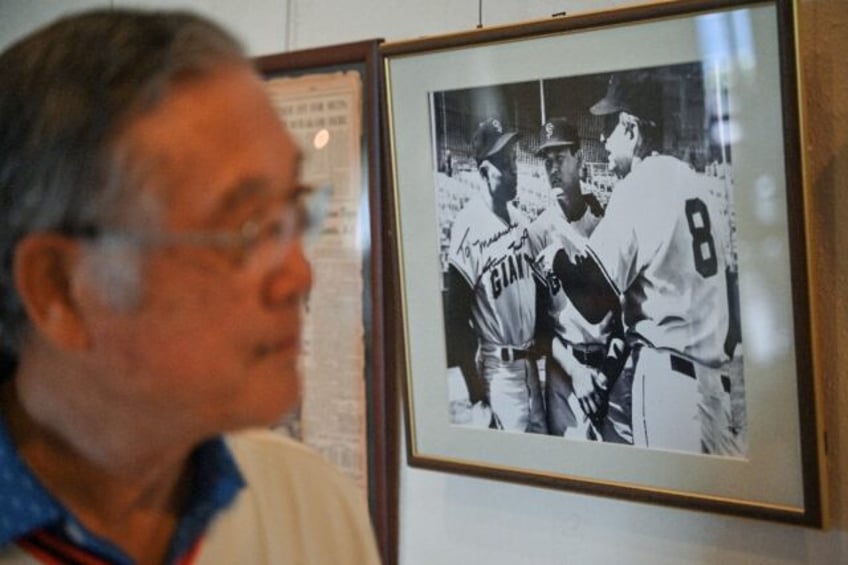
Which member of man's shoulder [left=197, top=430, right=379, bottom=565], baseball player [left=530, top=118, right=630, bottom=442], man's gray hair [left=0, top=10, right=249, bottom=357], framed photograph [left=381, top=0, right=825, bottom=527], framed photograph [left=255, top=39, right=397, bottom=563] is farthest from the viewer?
framed photograph [left=255, top=39, right=397, bottom=563]

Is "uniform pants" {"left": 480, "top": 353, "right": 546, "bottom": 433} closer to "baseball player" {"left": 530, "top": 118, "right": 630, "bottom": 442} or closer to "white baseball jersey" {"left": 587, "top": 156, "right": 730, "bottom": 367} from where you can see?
"baseball player" {"left": 530, "top": 118, "right": 630, "bottom": 442}

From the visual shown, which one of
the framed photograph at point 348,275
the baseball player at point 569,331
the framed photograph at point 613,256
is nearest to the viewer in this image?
the framed photograph at point 613,256

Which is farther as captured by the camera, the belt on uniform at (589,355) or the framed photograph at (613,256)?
the belt on uniform at (589,355)

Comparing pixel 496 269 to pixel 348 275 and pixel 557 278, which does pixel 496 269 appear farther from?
pixel 348 275

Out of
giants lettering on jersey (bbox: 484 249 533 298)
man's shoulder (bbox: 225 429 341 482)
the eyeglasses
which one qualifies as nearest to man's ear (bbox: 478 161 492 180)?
giants lettering on jersey (bbox: 484 249 533 298)

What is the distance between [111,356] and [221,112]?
18 centimetres

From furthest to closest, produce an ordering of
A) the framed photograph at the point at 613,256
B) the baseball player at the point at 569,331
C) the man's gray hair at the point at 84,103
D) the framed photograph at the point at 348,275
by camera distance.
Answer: the framed photograph at the point at 348,275, the baseball player at the point at 569,331, the framed photograph at the point at 613,256, the man's gray hair at the point at 84,103

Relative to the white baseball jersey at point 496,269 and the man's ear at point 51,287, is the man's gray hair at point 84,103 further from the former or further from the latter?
the white baseball jersey at point 496,269

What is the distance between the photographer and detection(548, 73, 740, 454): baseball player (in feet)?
3.04

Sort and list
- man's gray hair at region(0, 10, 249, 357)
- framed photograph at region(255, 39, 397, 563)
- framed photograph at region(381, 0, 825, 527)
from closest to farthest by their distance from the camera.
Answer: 1. man's gray hair at region(0, 10, 249, 357)
2. framed photograph at region(381, 0, 825, 527)
3. framed photograph at region(255, 39, 397, 563)

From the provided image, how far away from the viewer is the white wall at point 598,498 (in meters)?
0.90

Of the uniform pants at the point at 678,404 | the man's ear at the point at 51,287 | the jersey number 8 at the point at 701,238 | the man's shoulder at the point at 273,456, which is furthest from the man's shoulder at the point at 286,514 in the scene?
the jersey number 8 at the point at 701,238

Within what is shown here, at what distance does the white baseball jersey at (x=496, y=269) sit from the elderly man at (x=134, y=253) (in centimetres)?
53

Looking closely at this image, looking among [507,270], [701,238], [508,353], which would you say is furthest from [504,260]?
[701,238]
